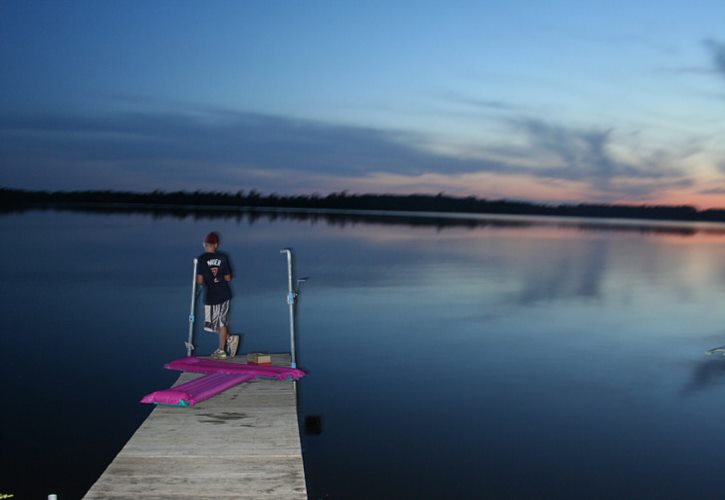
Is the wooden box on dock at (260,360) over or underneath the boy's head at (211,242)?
underneath

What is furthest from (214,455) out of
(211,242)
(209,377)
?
(211,242)

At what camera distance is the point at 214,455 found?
339 inches

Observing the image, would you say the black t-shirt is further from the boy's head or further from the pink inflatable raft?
the pink inflatable raft

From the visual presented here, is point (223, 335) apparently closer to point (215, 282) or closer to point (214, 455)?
point (215, 282)

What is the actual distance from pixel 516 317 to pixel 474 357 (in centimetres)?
798

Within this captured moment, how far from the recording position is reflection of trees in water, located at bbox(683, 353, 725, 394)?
16.6m

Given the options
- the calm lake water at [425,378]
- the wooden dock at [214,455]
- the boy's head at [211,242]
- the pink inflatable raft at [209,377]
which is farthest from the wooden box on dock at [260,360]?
the wooden dock at [214,455]

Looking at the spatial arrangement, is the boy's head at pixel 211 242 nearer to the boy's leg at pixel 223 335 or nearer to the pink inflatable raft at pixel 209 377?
the boy's leg at pixel 223 335

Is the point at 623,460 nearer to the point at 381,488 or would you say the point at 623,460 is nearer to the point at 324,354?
the point at 381,488

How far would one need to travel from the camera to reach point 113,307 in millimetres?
26812

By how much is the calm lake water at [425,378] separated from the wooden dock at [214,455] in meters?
1.28

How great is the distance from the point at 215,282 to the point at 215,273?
17 cm

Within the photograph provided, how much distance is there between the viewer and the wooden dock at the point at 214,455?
299 inches

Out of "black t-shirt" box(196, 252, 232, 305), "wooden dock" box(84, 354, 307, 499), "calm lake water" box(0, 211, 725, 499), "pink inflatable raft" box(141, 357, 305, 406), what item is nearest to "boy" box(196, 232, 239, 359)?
"black t-shirt" box(196, 252, 232, 305)
